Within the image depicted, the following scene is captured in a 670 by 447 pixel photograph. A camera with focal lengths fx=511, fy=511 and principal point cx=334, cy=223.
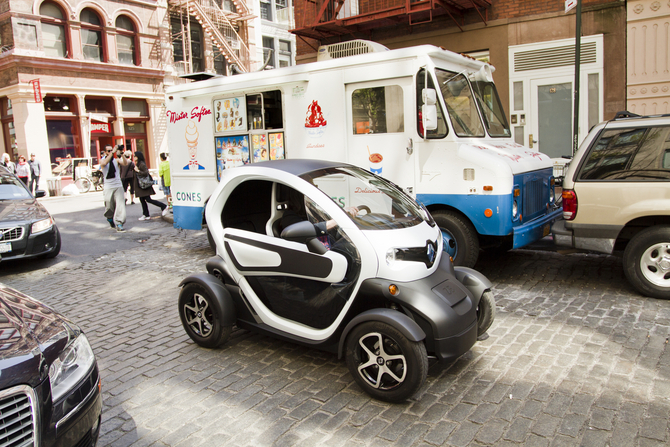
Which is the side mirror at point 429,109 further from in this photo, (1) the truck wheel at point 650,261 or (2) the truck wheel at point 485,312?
(2) the truck wheel at point 485,312

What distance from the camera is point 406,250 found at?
393 cm

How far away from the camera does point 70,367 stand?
2.91m

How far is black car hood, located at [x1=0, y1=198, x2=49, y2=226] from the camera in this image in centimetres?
861

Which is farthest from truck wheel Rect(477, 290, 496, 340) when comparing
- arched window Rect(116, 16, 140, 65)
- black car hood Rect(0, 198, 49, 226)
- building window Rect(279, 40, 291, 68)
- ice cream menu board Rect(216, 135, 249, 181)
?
building window Rect(279, 40, 291, 68)

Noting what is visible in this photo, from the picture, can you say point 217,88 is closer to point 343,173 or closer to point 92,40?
point 343,173

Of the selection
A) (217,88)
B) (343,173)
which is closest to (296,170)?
(343,173)

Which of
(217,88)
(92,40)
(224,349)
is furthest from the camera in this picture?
(92,40)

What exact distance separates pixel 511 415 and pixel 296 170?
2.52m

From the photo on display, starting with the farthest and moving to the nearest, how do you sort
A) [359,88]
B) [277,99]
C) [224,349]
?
[277,99]
[359,88]
[224,349]

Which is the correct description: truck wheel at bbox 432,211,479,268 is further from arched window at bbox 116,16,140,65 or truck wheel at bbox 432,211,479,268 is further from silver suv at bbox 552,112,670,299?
arched window at bbox 116,16,140,65

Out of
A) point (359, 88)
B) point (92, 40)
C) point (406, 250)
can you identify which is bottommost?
point (406, 250)

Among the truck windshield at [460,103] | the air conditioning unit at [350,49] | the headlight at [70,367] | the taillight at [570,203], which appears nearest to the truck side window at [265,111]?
the air conditioning unit at [350,49]

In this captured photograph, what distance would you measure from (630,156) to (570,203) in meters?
0.80

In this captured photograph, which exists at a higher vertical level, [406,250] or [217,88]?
[217,88]
